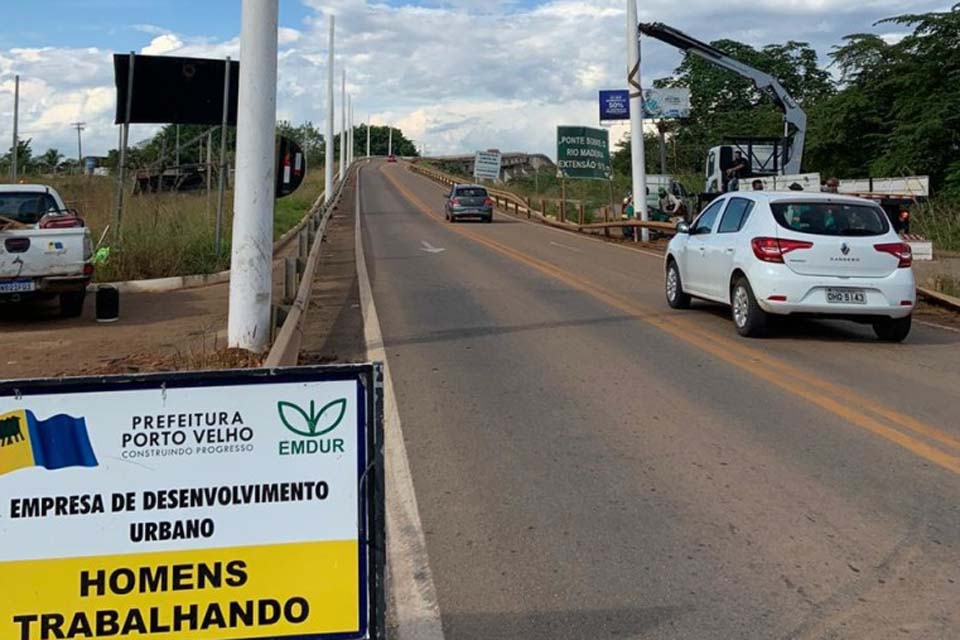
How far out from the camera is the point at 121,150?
1828cm

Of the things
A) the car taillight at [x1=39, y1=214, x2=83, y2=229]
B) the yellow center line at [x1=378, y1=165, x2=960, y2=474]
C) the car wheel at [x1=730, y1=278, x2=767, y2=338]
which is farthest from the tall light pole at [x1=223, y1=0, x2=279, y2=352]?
the car wheel at [x1=730, y1=278, x2=767, y2=338]

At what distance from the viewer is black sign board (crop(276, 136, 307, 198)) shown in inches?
478

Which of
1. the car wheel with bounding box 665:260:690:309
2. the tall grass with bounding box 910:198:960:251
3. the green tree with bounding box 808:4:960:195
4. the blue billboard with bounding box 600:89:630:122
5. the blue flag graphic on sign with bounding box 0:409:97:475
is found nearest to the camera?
the blue flag graphic on sign with bounding box 0:409:97:475

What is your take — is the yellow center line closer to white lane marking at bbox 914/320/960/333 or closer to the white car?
the white car

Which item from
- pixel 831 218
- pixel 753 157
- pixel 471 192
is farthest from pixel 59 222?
pixel 471 192

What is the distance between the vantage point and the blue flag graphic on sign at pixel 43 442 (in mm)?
3178

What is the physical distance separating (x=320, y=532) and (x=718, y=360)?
7.08 m

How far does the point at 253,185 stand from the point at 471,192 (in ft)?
102

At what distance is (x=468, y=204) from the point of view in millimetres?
39250

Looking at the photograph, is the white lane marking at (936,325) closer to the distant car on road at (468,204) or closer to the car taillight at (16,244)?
the car taillight at (16,244)

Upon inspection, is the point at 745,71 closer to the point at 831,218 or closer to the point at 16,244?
the point at 831,218

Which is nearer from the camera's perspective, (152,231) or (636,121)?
(152,231)

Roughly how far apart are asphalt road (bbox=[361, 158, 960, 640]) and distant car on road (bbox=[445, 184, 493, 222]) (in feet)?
88.4

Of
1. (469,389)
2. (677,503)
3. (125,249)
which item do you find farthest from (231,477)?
(125,249)
